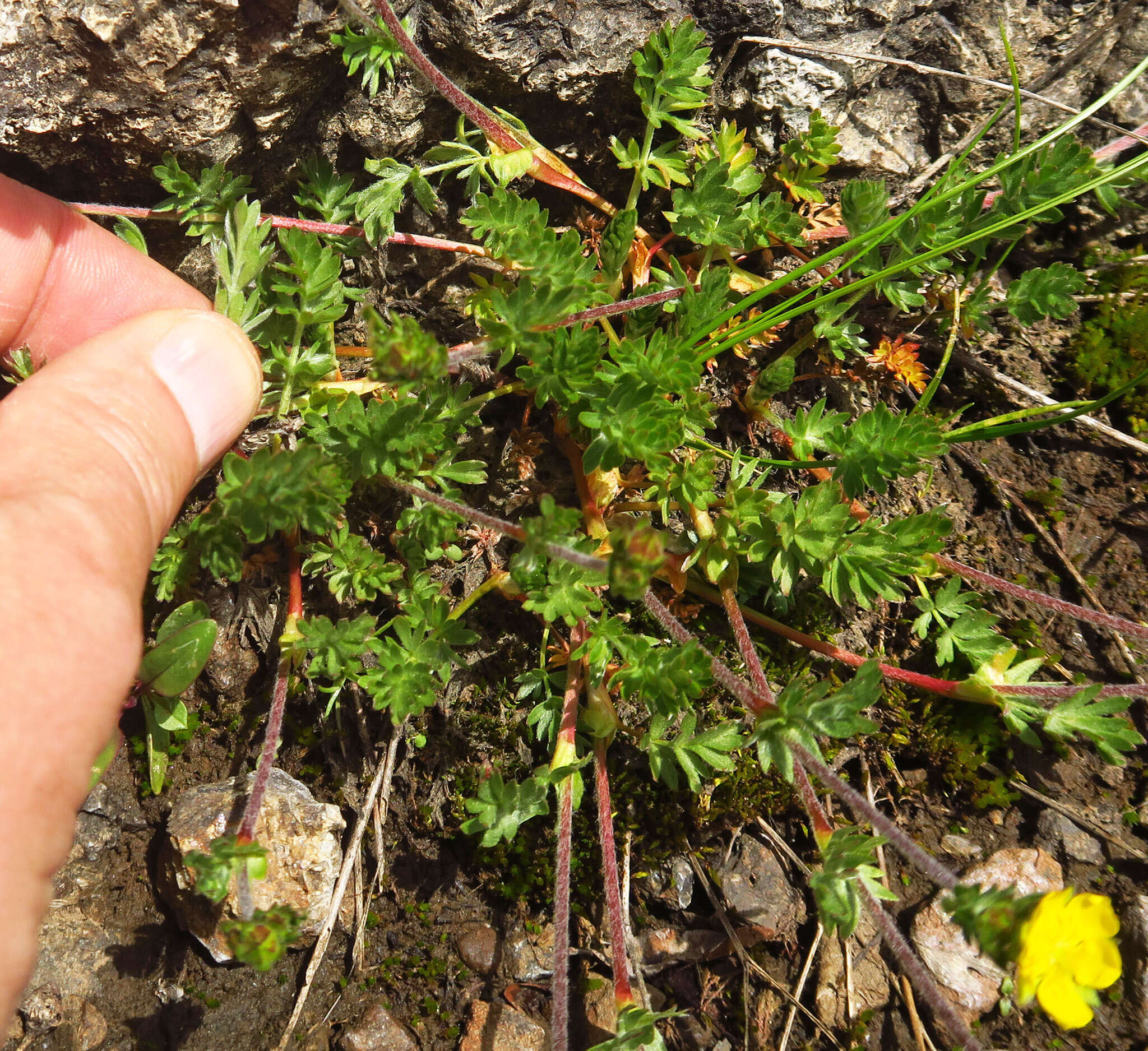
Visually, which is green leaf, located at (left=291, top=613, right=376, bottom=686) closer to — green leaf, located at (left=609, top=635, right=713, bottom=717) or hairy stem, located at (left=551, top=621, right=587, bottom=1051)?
hairy stem, located at (left=551, top=621, right=587, bottom=1051)

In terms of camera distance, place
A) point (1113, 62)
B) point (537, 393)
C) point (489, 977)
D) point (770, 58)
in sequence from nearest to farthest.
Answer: point (537, 393) → point (489, 977) → point (770, 58) → point (1113, 62)

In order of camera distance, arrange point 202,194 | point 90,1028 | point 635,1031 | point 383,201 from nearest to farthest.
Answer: point 635,1031, point 90,1028, point 202,194, point 383,201

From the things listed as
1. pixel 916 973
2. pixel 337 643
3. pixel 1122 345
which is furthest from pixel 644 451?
Answer: pixel 1122 345

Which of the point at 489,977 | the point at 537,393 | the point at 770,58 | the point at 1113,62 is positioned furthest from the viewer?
the point at 1113,62

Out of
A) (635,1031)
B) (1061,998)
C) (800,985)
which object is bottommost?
(800,985)

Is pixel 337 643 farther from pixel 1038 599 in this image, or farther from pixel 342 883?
pixel 1038 599

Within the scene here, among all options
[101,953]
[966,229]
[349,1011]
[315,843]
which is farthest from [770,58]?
[101,953]

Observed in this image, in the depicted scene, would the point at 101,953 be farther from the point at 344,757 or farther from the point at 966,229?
the point at 966,229
